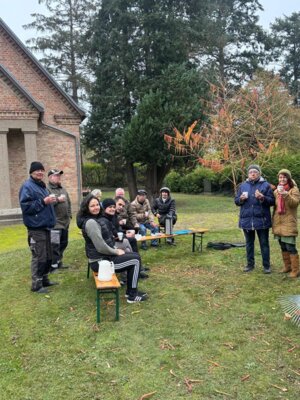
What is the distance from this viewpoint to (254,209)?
6.42m

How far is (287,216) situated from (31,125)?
1270 cm

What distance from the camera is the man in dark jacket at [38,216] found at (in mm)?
5555

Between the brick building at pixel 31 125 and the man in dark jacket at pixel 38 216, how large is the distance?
10273 mm

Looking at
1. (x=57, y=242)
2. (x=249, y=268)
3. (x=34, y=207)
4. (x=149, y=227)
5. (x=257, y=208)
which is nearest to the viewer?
(x=34, y=207)

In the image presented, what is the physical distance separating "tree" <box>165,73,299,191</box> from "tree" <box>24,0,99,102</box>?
1496cm

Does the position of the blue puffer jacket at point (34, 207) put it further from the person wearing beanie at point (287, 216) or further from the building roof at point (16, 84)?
the building roof at point (16, 84)

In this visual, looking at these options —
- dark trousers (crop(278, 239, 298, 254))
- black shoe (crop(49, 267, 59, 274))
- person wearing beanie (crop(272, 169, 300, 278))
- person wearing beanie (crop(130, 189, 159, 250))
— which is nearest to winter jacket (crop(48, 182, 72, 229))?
black shoe (crop(49, 267, 59, 274))

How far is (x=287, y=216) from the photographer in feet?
20.0

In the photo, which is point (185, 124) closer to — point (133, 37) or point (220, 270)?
point (133, 37)

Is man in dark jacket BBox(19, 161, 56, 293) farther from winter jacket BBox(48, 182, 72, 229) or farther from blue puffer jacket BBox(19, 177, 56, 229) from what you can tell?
winter jacket BBox(48, 182, 72, 229)

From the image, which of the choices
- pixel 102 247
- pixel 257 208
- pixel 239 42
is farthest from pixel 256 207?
pixel 239 42

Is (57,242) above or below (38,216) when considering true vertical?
below

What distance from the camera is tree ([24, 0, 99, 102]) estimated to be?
98.2 ft

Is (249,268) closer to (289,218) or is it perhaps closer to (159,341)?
(289,218)
